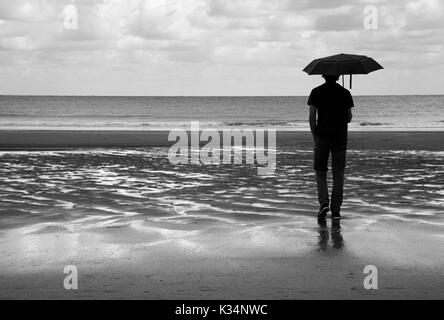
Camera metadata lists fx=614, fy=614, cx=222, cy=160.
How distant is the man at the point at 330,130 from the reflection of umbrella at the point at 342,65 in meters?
0.14

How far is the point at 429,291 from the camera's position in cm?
501

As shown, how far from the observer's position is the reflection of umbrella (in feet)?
28.1

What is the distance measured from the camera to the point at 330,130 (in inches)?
330

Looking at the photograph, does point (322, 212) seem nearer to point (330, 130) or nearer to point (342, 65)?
point (330, 130)

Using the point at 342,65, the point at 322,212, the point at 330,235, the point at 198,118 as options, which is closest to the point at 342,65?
the point at 342,65

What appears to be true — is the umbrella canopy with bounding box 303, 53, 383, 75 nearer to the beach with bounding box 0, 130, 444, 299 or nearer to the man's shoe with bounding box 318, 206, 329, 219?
the man's shoe with bounding box 318, 206, 329, 219

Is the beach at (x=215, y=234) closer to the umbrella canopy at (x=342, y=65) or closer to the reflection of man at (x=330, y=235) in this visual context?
the reflection of man at (x=330, y=235)

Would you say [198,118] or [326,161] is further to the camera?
[198,118]

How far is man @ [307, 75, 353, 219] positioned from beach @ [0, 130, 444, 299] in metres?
0.37

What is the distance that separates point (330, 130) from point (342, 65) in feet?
3.27

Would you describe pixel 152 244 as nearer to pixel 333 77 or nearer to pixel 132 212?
pixel 132 212

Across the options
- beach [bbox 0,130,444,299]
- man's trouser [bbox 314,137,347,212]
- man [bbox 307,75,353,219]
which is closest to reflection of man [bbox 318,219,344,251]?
beach [bbox 0,130,444,299]
